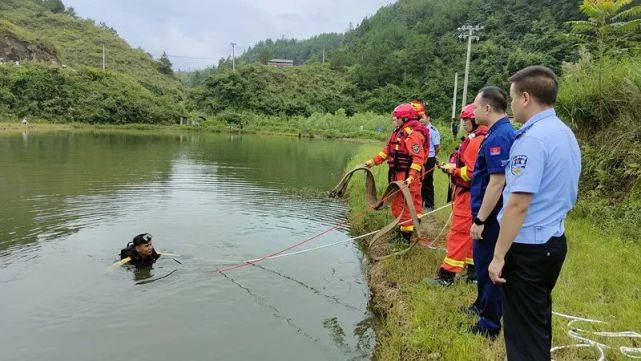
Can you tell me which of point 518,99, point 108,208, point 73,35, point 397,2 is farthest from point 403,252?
point 397,2

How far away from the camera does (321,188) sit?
52.6 ft

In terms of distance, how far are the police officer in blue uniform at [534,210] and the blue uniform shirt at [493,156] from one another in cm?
87

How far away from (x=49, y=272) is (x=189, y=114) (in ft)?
185

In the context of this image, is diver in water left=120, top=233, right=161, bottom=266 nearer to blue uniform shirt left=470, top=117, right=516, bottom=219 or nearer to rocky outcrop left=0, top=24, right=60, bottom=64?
blue uniform shirt left=470, top=117, right=516, bottom=219

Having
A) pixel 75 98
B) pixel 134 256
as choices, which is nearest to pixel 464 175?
pixel 134 256

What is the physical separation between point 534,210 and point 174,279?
18.6 feet

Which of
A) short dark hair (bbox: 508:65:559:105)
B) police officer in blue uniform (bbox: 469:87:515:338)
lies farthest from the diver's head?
short dark hair (bbox: 508:65:559:105)

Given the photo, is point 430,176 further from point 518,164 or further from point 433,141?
point 518,164

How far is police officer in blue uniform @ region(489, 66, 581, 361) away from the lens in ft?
8.79

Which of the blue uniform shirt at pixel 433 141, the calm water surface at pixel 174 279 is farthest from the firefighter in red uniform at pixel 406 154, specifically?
the blue uniform shirt at pixel 433 141

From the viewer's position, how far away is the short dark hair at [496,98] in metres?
4.16

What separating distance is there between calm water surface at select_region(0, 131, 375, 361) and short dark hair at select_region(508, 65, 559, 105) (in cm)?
329

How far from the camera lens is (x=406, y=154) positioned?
292 inches

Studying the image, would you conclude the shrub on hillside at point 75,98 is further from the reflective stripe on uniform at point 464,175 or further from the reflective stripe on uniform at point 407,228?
the reflective stripe on uniform at point 464,175
